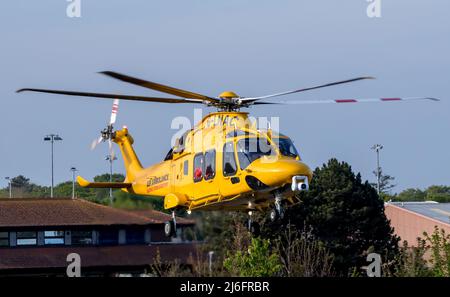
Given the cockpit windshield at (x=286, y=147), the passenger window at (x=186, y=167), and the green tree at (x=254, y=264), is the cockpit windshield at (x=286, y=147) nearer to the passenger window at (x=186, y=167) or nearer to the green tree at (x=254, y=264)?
the passenger window at (x=186, y=167)

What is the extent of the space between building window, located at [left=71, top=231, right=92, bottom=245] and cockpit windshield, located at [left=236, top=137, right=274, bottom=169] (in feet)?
81.3

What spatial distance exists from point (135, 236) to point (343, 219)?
Result: 91.0 feet

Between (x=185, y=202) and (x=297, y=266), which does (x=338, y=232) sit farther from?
(x=185, y=202)

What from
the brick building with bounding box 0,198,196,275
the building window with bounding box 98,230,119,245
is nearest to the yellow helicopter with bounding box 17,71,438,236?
the brick building with bounding box 0,198,196,275

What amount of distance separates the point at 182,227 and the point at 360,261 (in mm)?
31735

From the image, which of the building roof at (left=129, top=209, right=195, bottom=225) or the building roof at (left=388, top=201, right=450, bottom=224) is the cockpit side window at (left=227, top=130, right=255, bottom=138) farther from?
the building roof at (left=388, top=201, right=450, bottom=224)

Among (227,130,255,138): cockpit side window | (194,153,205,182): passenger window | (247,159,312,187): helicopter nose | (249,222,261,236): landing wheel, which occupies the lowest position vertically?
(249,222,261,236): landing wheel

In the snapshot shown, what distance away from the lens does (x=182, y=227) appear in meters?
41.6

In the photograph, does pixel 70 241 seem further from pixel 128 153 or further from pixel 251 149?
pixel 251 149

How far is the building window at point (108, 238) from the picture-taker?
165ft

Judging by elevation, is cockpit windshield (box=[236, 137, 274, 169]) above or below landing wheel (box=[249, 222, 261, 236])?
above

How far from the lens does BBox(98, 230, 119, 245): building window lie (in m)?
50.3

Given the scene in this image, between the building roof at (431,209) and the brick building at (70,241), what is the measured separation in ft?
146

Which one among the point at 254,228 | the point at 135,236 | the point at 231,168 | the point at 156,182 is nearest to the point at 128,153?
the point at 156,182
